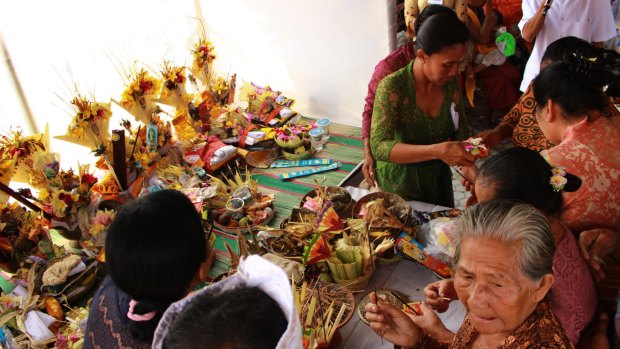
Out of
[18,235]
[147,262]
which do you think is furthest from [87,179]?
[147,262]

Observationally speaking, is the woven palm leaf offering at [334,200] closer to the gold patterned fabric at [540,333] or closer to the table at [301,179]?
the table at [301,179]

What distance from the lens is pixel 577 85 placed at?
6.41ft

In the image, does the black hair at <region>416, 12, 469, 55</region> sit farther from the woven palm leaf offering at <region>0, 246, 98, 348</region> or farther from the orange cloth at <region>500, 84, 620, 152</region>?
the woven palm leaf offering at <region>0, 246, 98, 348</region>

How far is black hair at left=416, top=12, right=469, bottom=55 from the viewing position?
217 cm

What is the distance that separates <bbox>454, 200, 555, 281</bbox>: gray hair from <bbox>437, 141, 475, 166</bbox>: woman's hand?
0.92 metres

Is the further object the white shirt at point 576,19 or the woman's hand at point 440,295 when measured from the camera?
the white shirt at point 576,19


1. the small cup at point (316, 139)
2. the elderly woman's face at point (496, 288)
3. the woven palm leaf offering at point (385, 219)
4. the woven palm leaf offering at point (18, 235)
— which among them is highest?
the elderly woman's face at point (496, 288)

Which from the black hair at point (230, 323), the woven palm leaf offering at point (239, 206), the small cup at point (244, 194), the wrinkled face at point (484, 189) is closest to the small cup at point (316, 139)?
the woven palm leaf offering at point (239, 206)

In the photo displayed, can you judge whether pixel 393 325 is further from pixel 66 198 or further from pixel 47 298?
pixel 66 198

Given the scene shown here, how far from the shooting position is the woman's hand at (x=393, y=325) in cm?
160

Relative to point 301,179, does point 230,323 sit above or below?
above

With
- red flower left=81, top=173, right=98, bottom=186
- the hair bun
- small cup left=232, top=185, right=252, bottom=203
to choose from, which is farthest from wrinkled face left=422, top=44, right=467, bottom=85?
red flower left=81, top=173, right=98, bottom=186

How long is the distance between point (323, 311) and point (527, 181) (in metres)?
0.95

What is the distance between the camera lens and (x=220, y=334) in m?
1.00
